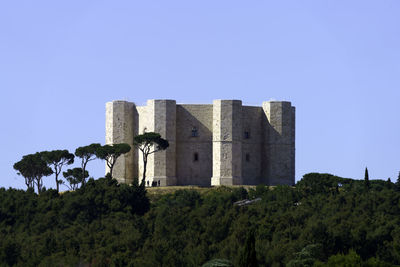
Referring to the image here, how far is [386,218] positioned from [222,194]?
1249 centimetres

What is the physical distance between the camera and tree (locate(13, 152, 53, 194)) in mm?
75188

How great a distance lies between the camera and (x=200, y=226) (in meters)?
55.8

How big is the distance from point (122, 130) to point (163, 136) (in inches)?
149

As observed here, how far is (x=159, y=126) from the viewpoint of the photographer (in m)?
72.3

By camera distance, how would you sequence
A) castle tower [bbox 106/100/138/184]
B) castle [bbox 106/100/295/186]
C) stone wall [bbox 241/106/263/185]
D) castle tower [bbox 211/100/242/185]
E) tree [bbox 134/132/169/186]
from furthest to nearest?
stone wall [bbox 241/106/263/185]
castle tower [bbox 106/100/138/184]
castle [bbox 106/100/295/186]
castle tower [bbox 211/100/242/185]
tree [bbox 134/132/169/186]

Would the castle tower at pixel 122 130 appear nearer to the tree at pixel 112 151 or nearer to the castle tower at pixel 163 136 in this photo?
the tree at pixel 112 151

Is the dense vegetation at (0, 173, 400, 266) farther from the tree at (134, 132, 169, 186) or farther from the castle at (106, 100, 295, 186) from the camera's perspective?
the tree at (134, 132, 169, 186)

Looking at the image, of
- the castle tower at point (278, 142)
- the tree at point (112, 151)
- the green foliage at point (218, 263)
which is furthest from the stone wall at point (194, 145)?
the green foliage at point (218, 263)

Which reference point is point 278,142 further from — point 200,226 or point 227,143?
point 200,226

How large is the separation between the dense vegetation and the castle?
3293 millimetres

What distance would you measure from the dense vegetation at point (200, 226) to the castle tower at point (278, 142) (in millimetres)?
2726

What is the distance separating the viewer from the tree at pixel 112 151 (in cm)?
7206

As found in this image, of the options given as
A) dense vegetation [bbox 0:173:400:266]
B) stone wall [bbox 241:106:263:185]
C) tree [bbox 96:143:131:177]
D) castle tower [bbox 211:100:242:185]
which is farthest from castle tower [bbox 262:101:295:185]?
tree [bbox 96:143:131:177]

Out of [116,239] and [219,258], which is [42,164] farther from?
[219,258]
